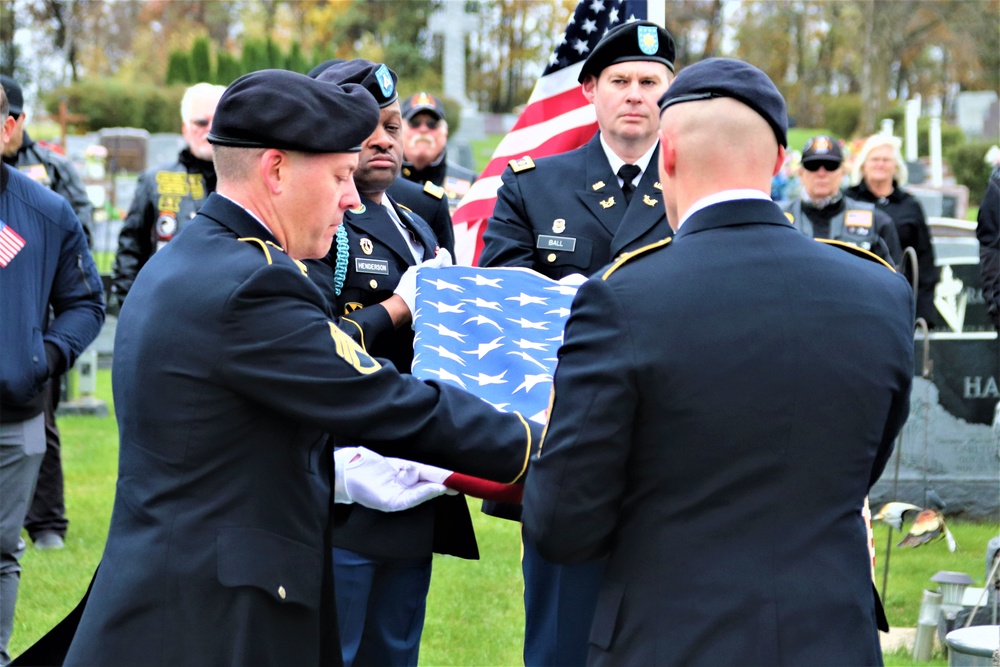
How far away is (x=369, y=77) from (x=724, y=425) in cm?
188

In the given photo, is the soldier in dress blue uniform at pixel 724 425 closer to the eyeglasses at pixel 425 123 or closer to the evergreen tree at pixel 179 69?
the eyeglasses at pixel 425 123

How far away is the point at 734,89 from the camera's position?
2.31 m

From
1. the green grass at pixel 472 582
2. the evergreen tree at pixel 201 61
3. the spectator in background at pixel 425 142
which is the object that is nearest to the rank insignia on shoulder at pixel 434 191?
the green grass at pixel 472 582

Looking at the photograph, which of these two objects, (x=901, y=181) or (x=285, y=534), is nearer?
(x=285, y=534)

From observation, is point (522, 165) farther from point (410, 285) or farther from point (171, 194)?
point (171, 194)

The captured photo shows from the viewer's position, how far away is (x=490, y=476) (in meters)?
2.79

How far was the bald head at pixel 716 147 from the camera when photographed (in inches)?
90.4

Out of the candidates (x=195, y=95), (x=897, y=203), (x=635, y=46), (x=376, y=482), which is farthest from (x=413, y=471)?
(x=897, y=203)

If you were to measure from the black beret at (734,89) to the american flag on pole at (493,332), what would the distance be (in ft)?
3.14

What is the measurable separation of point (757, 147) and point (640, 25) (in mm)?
1748

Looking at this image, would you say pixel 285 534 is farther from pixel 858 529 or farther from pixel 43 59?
pixel 43 59

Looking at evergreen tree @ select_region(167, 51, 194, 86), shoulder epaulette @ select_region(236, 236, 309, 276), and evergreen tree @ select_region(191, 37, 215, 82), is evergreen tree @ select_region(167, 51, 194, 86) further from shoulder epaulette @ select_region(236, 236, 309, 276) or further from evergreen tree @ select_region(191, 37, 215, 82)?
shoulder epaulette @ select_region(236, 236, 309, 276)

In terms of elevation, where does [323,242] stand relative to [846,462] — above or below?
above

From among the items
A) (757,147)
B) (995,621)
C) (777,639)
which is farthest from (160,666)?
(995,621)
